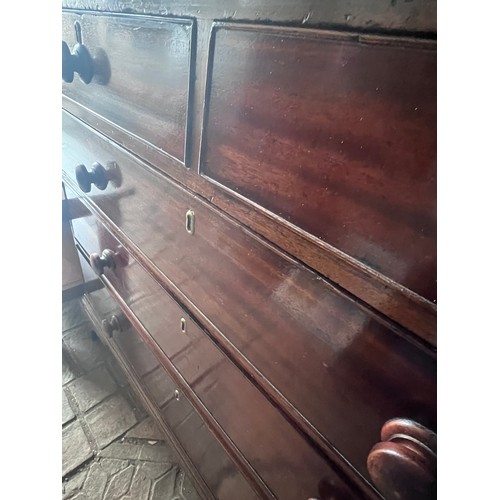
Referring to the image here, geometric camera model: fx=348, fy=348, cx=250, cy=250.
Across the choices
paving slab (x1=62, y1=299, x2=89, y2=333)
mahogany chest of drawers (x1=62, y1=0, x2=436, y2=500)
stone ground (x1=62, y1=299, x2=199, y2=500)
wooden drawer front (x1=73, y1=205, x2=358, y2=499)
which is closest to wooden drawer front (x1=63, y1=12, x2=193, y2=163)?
mahogany chest of drawers (x1=62, y1=0, x2=436, y2=500)

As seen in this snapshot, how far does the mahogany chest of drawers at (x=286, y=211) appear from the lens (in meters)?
0.21

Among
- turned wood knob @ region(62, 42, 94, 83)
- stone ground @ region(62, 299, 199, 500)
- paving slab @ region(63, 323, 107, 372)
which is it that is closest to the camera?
turned wood knob @ region(62, 42, 94, 83)

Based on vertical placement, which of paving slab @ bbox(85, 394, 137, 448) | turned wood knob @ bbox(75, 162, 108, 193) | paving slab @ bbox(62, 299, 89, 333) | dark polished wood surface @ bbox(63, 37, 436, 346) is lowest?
paving slab @ bbox(85, 394, 137, 448)

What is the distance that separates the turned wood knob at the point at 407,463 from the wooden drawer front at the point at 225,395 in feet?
0.43

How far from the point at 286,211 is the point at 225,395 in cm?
32

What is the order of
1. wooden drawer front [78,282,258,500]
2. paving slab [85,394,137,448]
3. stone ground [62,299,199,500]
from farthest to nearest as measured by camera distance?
paving slab [85,394,137,448]
stone ground [62,299,199,500]
wooden drawer front [78,282,258,500]

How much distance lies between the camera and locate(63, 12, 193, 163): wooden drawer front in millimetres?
355

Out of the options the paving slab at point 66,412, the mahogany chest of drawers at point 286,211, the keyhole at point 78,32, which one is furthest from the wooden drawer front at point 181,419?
the keyhole at point 78,32

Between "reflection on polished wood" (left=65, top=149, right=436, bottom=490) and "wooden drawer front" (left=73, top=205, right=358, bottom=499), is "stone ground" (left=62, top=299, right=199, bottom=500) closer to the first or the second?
"wooden drawer front" (left=73, top=205, right=358, bottom=499)

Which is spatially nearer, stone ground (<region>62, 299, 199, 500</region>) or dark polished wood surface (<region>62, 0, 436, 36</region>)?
dark polished wood surface (<region>62, 0, 436, 36</region>)

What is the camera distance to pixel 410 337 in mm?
234

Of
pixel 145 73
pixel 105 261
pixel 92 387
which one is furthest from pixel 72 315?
pixel 145 73

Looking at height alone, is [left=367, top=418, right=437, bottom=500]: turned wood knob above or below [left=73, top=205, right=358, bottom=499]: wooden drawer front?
above
